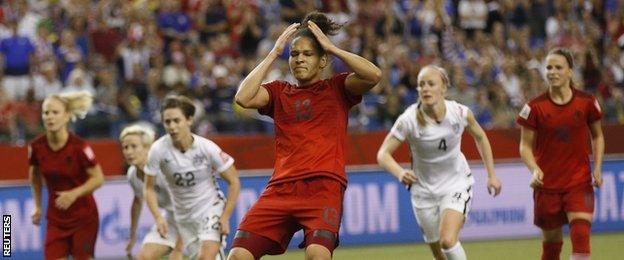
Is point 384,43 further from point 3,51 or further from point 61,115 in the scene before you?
point 61,115

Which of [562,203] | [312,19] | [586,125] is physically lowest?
[562,203]

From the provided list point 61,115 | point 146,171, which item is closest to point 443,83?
point 146,171

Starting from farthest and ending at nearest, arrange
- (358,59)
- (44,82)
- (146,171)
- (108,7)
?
(108,7), (44,82), (146,171), (358,59)

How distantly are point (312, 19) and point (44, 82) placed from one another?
10334mm

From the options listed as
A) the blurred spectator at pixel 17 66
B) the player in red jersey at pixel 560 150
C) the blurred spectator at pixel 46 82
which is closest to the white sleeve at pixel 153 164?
the player in red jersey at pixel 560 150

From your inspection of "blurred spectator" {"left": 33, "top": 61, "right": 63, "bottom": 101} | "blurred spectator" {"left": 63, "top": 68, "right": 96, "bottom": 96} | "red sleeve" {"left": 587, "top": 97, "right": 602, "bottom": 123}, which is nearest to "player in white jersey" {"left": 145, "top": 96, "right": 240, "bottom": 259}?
"red sleeve" {"left": 587, "top": 97, "right": 602, "bottom": 123}

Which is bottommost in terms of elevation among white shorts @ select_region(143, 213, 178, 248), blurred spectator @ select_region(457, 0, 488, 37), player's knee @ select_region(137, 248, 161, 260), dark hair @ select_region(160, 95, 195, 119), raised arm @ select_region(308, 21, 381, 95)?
player's knee @ select_region(137, 248, 161, 260)

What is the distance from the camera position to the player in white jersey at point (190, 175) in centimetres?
1029

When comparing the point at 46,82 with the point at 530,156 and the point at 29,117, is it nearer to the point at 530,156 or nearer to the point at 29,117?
the point at 29,117

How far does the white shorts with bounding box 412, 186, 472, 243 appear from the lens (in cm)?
1033

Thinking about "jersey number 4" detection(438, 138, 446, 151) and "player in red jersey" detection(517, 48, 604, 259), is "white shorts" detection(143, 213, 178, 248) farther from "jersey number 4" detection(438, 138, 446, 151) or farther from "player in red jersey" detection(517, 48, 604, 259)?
"player in red jersey" detection(517, 48, 604, 259)

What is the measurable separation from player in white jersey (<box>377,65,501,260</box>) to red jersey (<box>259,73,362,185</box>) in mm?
2565

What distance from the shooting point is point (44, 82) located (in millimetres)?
17516

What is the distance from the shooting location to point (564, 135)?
1057cm
